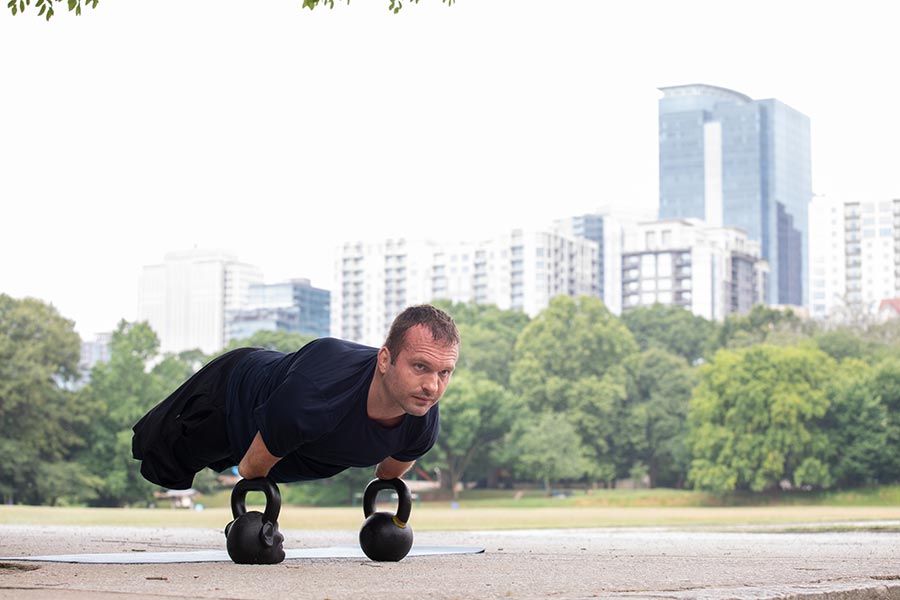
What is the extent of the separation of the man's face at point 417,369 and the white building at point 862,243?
18868 centimetres

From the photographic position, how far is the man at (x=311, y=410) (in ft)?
22.8

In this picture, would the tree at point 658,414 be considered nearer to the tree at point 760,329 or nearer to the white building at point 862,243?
the tree at point 760,329

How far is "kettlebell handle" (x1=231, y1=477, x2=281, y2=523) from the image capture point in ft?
24.0

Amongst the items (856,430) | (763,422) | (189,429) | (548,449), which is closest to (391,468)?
(189,429)

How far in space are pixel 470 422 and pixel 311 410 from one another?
209 ft

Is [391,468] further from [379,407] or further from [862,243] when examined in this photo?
[862,243]

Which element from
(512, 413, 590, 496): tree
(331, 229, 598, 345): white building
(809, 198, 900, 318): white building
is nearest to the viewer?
(512, 413, 590, 496): tree

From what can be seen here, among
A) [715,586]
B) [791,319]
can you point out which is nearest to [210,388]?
[715,586]

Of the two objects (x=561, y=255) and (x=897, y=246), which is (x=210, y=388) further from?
(x=897, y=246)

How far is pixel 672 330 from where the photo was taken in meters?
101

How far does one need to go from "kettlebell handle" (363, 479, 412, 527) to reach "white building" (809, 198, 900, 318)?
616 ft

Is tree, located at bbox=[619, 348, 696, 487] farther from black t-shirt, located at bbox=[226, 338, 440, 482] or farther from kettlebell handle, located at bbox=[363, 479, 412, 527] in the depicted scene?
black t-shirt, located at bbox=[226, 338, 440, 482]

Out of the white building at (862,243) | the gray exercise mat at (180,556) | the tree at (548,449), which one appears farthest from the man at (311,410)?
the white building at (862,243)

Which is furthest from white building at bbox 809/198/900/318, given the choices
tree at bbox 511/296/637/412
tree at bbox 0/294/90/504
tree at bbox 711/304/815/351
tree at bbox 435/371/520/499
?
tree at bbox 0/294/90/504
